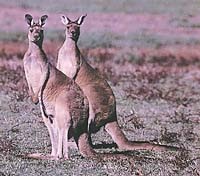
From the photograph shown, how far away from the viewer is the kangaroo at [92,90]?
8984 mm

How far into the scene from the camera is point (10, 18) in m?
30.0

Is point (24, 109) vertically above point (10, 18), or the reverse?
point (24, 109)

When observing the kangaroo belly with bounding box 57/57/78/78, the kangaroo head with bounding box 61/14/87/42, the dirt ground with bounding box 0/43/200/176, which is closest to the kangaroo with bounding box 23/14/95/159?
the dirt ground with bounding box 0/43/200/176

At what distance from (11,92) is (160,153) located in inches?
231

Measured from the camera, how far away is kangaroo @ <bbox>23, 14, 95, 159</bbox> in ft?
26.7

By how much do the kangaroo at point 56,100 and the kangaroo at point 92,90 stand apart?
18.3 inches

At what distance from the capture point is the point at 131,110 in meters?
13.0

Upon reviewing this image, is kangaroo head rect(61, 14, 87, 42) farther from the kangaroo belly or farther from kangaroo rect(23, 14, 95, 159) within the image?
kangaroo rect(23, 14, 95, 159)

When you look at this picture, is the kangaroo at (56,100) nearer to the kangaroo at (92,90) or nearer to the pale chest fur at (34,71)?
the pale chest fur at (34,71)

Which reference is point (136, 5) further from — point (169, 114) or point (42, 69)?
point (42, 69)

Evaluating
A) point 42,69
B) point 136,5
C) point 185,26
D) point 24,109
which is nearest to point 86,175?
point 42,69

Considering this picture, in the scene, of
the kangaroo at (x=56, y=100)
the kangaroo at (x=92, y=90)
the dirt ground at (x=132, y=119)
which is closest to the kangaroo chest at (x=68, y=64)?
the kangaroo at (x=92, y=90)

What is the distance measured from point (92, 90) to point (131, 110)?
4.01 m

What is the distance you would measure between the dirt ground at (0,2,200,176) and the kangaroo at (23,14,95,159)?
0.18 metres
